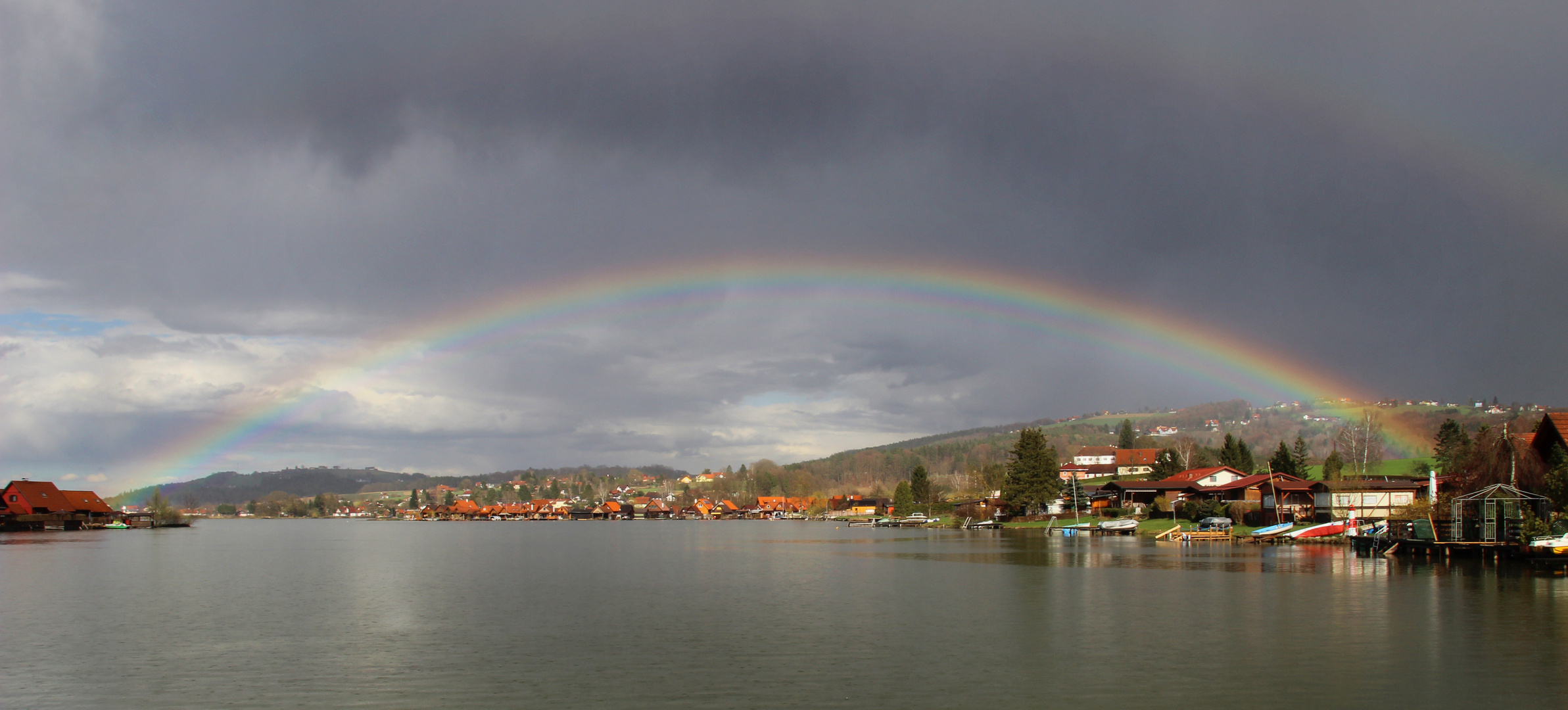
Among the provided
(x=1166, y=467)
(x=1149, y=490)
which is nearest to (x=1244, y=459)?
(x=1166, y=467)

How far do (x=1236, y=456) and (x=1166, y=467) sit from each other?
918 cm

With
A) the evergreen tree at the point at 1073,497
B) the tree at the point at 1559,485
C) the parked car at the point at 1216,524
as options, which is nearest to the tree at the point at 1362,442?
the evergreen tree at the point at 1073,497

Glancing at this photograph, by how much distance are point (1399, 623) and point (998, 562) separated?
33213 millimetres

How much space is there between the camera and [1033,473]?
13062 centimetres

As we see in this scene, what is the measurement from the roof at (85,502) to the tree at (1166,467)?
170170mm

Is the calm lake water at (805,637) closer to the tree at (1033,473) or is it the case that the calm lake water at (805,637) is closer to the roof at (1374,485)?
the roof at (1374,485)

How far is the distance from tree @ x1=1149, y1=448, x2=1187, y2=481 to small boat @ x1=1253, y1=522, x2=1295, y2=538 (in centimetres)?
4557

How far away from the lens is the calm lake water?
70.0 ft

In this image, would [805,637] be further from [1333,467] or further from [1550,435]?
[1333,467]

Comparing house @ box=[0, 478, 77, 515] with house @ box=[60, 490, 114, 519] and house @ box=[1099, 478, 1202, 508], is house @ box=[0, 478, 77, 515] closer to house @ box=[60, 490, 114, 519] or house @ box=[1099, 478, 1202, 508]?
house @ box=[60, 490, 114, 519]

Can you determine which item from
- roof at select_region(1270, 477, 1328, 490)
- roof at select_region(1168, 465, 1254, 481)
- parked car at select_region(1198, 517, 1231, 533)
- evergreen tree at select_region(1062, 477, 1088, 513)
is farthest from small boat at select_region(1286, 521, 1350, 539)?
evergreen tree at select_region(1062, 477, 1088, 513)

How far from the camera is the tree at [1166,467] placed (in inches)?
5212

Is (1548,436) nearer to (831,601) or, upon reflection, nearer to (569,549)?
(831,601)

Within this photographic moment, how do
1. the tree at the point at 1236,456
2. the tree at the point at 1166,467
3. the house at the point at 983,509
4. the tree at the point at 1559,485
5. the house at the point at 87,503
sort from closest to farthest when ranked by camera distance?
the tree at the point at 1559,485, the tree at the point at 1236,456, the tree at the point at 1166,467, the house at the point at 983,509, the house at the point at 87,503
